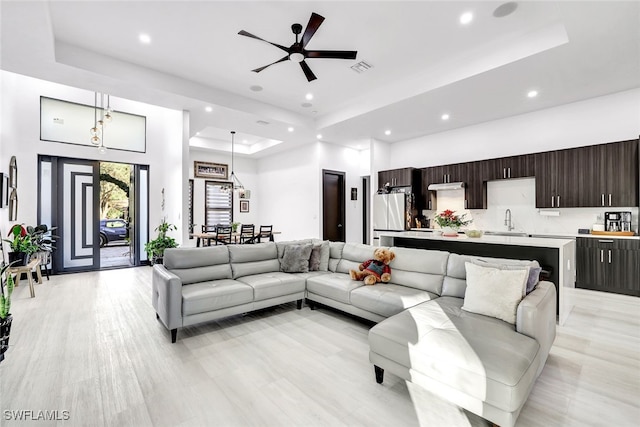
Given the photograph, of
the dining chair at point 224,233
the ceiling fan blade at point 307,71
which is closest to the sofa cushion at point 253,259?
the ceiling fan blade at point 307,71

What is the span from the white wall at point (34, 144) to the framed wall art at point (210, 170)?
1.76 m

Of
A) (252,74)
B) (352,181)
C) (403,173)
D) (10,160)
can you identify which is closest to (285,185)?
(352,181)

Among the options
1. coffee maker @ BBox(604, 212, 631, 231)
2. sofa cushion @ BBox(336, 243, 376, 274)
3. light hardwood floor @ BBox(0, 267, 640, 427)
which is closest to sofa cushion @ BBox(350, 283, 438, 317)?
light hardwood floor @ BBox(0, 267, 640, 427)

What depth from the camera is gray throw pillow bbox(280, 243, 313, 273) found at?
4.02 metres

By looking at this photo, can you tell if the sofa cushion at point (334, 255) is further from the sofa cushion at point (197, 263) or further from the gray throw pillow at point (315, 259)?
the sofa cushion at point (197, 263)

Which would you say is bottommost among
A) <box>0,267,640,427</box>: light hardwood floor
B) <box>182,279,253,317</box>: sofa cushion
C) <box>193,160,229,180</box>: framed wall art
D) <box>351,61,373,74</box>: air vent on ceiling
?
→ <box>0,267,640,427</box>: light hardwood floor

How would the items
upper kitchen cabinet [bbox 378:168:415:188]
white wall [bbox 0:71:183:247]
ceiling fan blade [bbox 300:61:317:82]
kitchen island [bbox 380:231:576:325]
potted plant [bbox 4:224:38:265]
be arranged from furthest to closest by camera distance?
→ upper kitchen cabinet [bbox 378:168:415:188], white wall [bbox 0:71:183:247], potted plant [bbox 4:224:38:265], ceiling fan blade [bbox 300:61:317:82], kitchen island [bbox 380:231:576:325]

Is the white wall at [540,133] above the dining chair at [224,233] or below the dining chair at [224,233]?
above

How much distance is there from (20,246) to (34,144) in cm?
220

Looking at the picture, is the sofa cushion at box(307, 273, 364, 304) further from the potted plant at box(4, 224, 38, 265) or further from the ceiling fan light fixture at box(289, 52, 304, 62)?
the potted plant at box(4, 224, 38, 265)

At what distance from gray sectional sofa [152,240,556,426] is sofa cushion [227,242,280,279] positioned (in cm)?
1

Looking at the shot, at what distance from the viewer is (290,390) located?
81.7 inches

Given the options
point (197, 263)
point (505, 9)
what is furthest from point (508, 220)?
point (197, 263)

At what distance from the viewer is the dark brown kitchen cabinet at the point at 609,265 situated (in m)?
4.18
